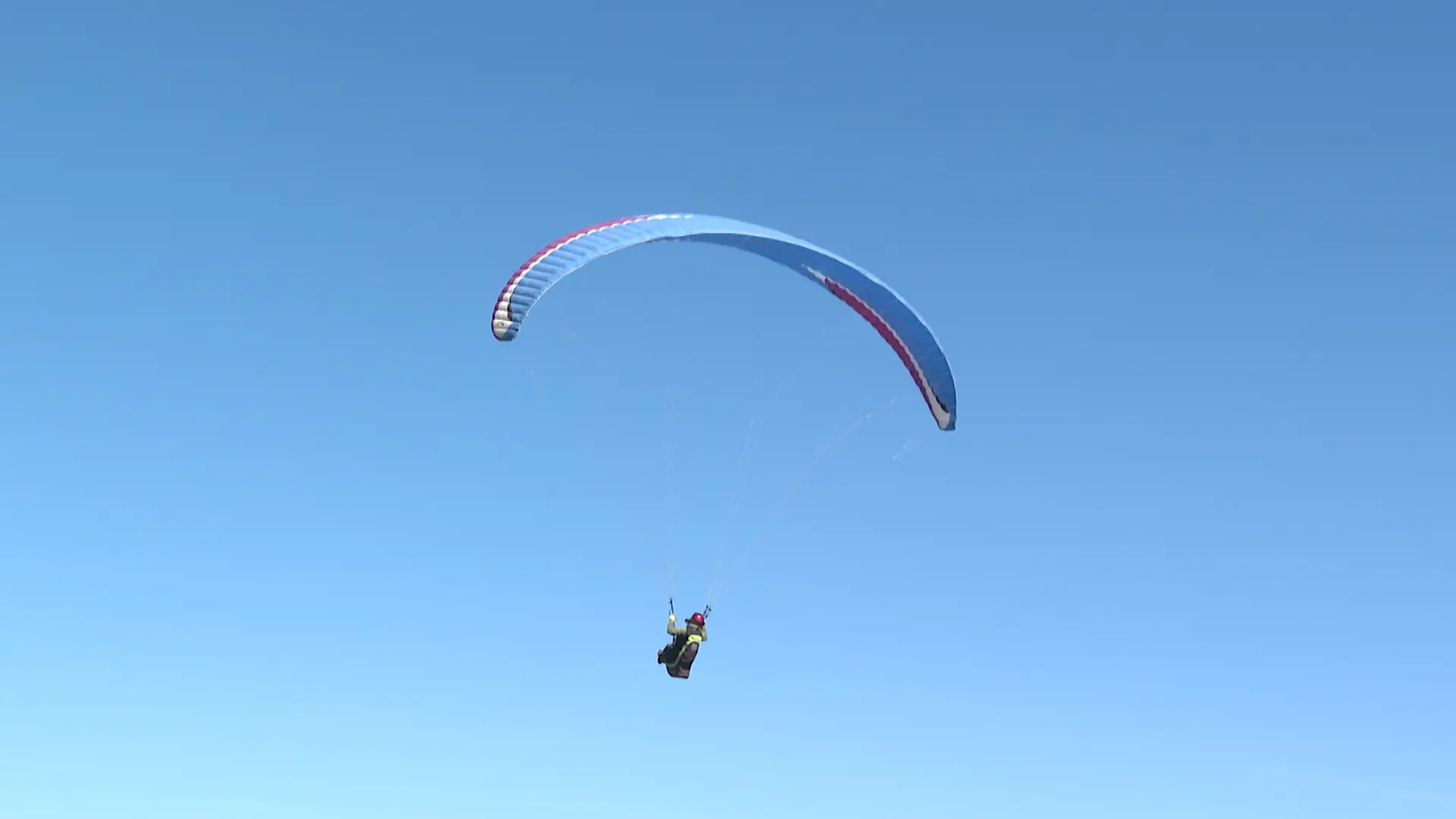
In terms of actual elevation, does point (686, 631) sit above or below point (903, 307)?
below

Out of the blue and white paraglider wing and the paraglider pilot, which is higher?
the blue and white paraglider wing

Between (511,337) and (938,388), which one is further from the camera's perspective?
(938,388)

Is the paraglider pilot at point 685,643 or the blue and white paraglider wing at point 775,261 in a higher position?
the blue and white paraglider wing at point 775,261

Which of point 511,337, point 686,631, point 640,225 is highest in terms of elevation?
point 640,225

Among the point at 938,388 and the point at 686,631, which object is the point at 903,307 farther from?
the point at 686,631

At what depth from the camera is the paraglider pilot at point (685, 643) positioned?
3350 cm

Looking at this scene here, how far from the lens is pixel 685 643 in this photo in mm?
33500

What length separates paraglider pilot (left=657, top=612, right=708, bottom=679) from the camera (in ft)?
110

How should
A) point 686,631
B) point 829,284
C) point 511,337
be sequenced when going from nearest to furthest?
Answer: point 511,337 < point 686,631 < point 829,284

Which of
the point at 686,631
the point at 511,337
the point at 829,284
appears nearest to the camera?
the point at 511,337

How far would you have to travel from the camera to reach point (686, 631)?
3356cm

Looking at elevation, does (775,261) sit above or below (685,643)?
above

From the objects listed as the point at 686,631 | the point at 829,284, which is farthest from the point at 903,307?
the point at 686,631

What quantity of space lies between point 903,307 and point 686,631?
7636 millimetres
